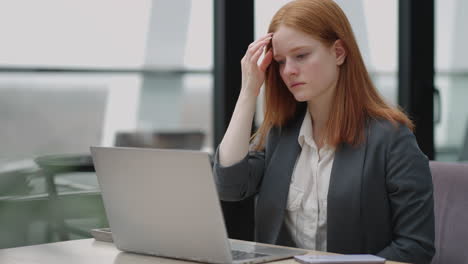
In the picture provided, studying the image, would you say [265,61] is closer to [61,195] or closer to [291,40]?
[291,40]

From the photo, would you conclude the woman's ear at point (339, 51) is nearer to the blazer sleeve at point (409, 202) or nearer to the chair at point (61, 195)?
the blazer sleeve at point (409, 202)

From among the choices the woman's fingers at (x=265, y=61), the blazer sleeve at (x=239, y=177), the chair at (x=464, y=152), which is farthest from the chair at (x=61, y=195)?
the chair at (x=464, y=152)

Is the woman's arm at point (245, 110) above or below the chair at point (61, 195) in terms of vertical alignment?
above

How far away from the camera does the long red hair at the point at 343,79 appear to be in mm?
1978

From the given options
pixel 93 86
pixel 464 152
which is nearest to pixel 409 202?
pixel 93 86

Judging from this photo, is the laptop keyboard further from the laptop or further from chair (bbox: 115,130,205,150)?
chair (bbox: 115,130,205,150)

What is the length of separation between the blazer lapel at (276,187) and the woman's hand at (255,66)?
0.18 m

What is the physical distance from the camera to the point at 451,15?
4.02 m

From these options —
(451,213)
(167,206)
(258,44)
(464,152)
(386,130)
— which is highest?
(258,44)

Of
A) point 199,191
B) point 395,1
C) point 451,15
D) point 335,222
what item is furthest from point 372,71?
point 199,191

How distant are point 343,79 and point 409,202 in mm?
404

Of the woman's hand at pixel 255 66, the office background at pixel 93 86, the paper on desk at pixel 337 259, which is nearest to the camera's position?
the paper on desk at pixel 337 259

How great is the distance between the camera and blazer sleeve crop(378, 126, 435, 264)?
184 centimetres

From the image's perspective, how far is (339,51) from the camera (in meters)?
2.03
